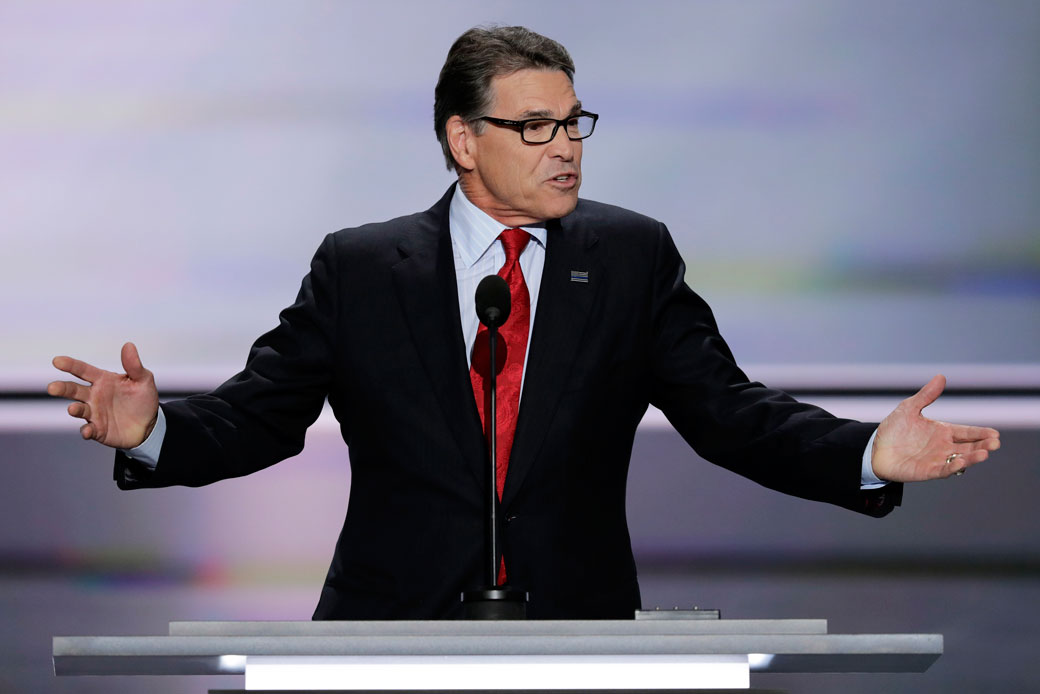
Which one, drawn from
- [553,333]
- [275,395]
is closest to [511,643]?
[553,333]

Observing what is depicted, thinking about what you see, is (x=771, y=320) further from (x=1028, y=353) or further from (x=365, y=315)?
(x=365, y=315)

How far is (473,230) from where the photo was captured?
2381 mm

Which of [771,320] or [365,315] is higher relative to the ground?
[771,320]

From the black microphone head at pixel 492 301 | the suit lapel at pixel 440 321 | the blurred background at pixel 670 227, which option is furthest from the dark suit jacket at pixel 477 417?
the blurred background at pixel 670 227

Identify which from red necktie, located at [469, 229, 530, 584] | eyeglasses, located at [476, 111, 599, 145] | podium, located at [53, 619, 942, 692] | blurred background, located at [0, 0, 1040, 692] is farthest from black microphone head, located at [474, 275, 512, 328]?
blurred background, located at [0, 0, 1040, 692]

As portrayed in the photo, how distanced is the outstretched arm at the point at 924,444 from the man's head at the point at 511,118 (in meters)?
0.71

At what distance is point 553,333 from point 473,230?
0.27 meters

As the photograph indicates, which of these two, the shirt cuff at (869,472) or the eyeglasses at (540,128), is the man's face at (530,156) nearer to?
the eyeglasses at (540,128)

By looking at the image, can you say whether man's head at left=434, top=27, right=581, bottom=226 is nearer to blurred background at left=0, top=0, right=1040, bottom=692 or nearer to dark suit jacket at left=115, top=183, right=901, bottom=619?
dark suit jacket at left=115, top=183, right=901, bottom=619

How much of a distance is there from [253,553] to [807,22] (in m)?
1.94

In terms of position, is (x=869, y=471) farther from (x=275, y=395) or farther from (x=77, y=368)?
(x=77, y=368)

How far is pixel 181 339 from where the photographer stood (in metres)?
3.34

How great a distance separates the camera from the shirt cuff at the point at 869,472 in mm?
1952

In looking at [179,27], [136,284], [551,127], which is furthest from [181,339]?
[551,127]
